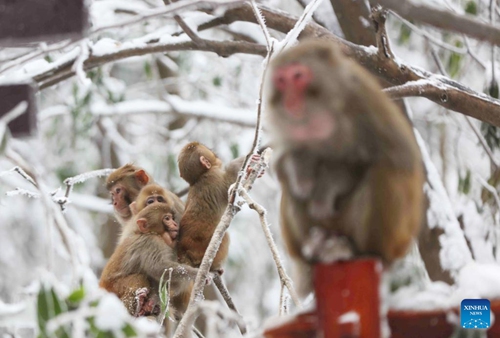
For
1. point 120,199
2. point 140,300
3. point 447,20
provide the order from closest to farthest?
point 447,20
point 140,300
point 120,199

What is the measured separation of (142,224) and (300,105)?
112 inches

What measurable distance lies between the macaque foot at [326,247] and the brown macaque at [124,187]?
3.33m

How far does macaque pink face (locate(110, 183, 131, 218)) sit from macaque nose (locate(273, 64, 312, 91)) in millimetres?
3579

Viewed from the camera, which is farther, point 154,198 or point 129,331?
point 154,198

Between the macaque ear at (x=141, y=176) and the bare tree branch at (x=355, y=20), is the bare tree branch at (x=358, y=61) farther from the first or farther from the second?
the macaque ear at (x=141, y=176)

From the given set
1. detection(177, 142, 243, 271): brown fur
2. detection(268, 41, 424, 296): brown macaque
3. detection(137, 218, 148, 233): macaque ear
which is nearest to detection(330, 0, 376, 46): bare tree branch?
detection(177, 142, 243, 271): brown fur

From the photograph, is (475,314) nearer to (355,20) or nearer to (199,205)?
(199,205)

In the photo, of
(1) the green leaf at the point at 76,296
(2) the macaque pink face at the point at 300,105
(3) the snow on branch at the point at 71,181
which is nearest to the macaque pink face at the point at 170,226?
(3) the snow on branch at the point at 71,181

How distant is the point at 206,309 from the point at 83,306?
0.45 meters

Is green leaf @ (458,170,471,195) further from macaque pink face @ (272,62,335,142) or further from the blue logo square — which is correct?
macaque pink face @ (272,62,335,142)

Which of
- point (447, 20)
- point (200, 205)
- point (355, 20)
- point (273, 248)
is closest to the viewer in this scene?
point (447, 20)

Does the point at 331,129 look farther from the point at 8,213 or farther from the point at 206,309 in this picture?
the point at 8,213

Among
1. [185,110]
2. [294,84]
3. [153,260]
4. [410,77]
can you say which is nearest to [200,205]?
[153,260]

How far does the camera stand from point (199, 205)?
4.98 meters
